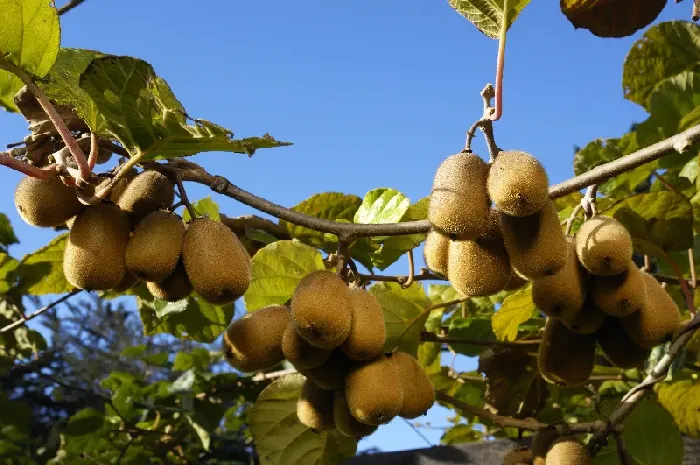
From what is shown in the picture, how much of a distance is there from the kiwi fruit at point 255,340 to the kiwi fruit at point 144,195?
0.26 m

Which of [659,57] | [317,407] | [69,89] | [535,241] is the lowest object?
[317,407]

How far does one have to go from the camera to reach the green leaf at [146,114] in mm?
1030

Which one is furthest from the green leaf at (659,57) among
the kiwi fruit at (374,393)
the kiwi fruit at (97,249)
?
the kiwi fruit at (97,249)

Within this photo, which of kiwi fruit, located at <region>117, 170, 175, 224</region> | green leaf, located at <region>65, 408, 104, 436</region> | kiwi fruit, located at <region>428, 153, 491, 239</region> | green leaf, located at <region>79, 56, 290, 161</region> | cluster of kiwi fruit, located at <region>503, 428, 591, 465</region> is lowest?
cluster of kiwi fruit, located at <region>503, 428, 591, 465</region>

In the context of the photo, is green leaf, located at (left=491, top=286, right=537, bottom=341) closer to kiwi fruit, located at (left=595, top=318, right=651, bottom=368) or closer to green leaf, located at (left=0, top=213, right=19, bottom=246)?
kiwi fruit, located at (left=595, top=318, right=651, bottom=368)

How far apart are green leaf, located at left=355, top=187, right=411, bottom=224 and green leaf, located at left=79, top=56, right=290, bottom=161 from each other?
41cm

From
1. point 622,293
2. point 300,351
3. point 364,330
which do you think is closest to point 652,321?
point 622,293

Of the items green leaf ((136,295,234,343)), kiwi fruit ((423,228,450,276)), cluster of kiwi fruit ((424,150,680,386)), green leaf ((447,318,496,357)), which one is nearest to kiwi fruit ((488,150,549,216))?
cluster of kiwi fruit ((424,150,680,386))

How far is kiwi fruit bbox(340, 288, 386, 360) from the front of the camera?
1.16 m

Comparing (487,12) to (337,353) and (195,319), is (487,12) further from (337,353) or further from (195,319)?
(195,319)

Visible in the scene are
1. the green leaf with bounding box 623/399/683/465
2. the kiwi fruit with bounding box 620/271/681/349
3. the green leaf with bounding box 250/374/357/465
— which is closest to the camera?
the kiwi fruit with bounding box 620/271/681/349

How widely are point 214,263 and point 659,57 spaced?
1.87 metres

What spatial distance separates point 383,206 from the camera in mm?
1473

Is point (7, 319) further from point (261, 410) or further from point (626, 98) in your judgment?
point (626, 98)
